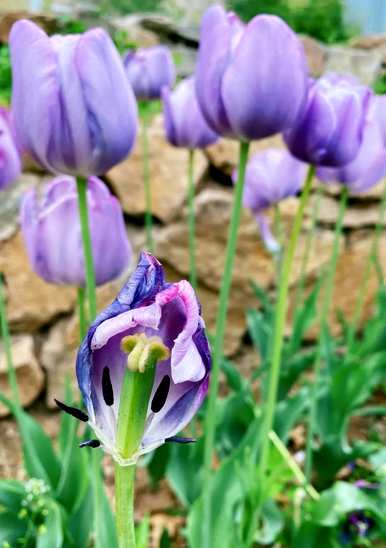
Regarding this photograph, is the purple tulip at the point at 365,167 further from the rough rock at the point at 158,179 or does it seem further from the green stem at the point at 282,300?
the rough rock at the point at 158,179

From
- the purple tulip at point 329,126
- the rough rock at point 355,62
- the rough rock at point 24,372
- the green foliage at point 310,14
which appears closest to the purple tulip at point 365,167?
the purple tulip at point 329,126

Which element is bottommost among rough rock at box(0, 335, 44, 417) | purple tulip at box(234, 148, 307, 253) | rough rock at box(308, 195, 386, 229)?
rough rock at box(0, 335, 44, 417)

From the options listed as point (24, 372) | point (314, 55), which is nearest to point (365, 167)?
point (24, 372)

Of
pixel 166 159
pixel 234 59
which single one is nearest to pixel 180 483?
pixel 234 59

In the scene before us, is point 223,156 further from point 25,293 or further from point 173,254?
point 25,293

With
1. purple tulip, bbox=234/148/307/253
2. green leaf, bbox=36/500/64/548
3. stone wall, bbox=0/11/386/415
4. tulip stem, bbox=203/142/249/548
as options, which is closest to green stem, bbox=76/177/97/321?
tulip stem, bbox=203/142/249/548

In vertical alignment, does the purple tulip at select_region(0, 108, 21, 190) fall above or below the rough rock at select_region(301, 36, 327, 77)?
above

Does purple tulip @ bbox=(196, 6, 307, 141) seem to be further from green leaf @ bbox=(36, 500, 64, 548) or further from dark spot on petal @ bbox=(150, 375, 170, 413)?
green leaf @ bbox=(36, 500, 64, 548)
